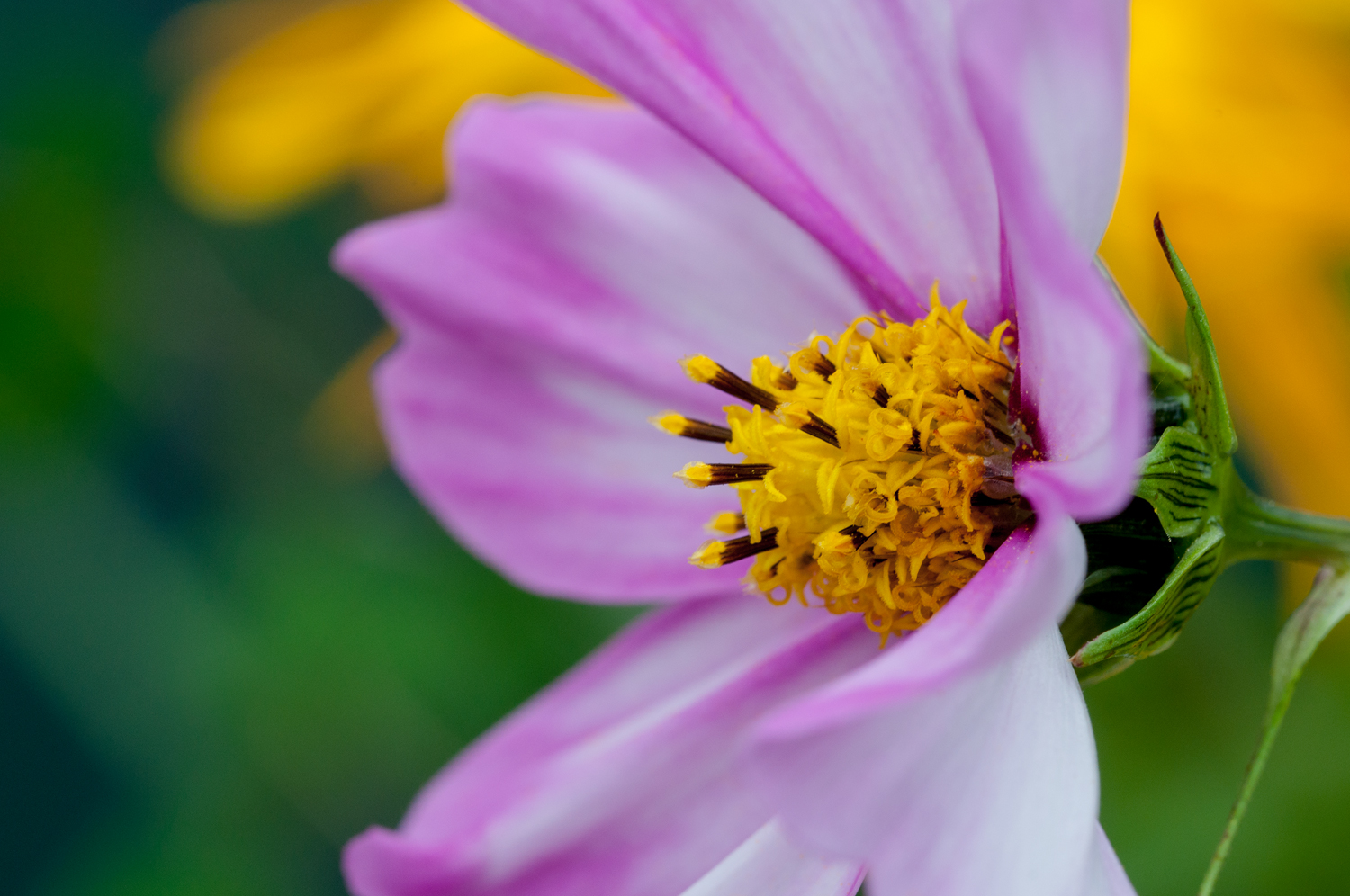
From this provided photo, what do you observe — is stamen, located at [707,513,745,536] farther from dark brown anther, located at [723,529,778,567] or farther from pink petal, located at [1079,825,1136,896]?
pink petal, located at [1079,825,1136,896]

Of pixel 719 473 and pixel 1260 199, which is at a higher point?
pixel 719 473

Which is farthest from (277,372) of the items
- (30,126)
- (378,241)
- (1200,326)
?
(1200,326)

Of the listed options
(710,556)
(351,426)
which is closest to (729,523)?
(710,556)

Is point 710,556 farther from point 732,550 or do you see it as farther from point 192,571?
point 192,571

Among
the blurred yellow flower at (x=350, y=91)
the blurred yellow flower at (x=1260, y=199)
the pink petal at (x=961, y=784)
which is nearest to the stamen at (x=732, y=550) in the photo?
the pink petal at (x=961, y=784)

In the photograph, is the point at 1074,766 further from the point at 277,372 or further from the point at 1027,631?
the point at 277,372

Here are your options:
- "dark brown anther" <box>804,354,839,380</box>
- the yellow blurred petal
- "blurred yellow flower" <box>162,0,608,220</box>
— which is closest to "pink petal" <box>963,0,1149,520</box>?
"dark brown anther" <box>804,354,839,380</box>
